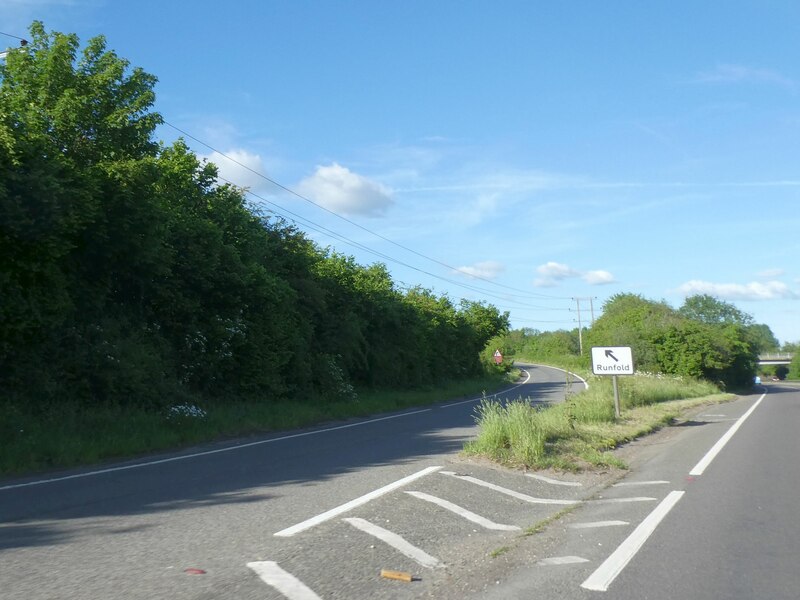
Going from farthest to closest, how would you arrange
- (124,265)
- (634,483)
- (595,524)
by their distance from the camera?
(124,265) < (634,483) < (595,524)

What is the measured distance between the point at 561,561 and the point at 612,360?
1478cm

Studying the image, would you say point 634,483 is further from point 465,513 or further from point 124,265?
point 124,265

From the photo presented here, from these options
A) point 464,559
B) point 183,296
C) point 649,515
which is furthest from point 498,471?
point 183,296

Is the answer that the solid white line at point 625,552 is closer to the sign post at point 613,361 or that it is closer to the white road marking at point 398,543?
the white road marking at point 398,543

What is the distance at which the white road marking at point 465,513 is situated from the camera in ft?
27.1

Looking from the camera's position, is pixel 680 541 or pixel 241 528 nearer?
pixel 680 541

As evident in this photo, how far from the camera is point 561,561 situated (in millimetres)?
6766

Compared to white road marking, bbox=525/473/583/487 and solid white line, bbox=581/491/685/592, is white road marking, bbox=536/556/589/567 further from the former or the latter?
white road marking, bbox=525/473/583/487

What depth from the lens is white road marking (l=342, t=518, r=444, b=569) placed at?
677 centimetres

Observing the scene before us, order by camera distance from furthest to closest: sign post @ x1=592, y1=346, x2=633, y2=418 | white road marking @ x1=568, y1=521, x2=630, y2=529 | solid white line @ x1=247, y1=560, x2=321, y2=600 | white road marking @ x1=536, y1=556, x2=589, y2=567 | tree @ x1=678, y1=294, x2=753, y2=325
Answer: tree @ x1=678, y1=294, x2=753, y2=325, sign post @ x1=592, y1=346, x2=633, y2=418, white road marking @ x1=568, y1=521, x2=630, y2=529, white road marking @ x1=536, y1=556, x2=589, y2=567, solid white line @ x1=247, y1=560, x2=321, y2=600

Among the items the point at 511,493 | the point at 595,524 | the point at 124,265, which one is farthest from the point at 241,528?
the point at 124,265

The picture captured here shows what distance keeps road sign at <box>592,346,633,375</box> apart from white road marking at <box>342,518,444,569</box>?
46.1ft

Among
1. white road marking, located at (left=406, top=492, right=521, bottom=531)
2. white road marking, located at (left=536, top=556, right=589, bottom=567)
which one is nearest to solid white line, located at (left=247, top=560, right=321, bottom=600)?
white road marking, located at (left=536, top=556, right=589, bottom=567)

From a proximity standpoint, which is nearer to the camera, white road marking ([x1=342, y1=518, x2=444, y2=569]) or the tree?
Answer: white road marking ([x1=342, y1=518, x2=444, y2=569])
